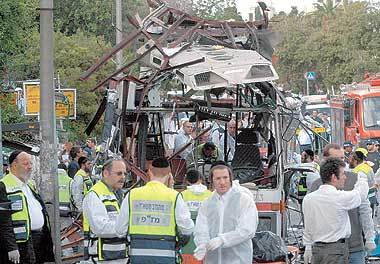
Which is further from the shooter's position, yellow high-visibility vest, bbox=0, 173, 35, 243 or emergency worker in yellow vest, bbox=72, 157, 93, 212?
emergency worker in yellow vest, bbox=72, 157, 93, 212

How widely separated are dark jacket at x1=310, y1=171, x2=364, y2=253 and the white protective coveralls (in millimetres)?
1419

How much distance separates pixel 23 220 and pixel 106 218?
1.18 m

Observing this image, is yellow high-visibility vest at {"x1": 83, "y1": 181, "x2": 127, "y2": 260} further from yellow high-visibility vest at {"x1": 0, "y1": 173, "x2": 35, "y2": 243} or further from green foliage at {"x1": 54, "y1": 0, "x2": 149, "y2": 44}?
green foliage at {"x1": 54, "y1": 0, "x2": 149, "y2": 44}

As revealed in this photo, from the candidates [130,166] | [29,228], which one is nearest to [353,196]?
[29,228]

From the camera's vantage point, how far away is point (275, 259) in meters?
12.0

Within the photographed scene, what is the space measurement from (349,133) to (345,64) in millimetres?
35695

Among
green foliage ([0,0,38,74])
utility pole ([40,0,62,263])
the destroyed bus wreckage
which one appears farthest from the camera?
green foliage ([0,0,38,74])

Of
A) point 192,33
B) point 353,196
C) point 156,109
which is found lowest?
point 353,196

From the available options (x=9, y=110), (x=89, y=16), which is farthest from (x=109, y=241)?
(x=89, y=16)

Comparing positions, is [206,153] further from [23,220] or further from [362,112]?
[362,112]

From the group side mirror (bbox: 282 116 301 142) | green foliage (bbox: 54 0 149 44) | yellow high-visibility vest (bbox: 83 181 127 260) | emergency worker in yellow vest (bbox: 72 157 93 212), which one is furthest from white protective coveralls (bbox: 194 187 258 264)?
green foliage (bbox: 54 0 149 44)

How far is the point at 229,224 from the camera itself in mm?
10062

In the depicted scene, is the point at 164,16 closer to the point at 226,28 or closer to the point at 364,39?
the point at 226,28

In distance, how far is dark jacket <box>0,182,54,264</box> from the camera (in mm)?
10914
